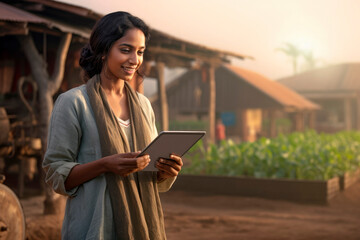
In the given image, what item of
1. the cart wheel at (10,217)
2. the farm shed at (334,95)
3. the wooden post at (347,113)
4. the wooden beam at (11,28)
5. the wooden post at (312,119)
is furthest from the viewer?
the wooden post at (312,119)

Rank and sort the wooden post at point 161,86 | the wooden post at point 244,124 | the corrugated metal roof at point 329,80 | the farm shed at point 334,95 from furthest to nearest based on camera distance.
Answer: the corrugated metal roof at point 329,80 < the farm shed at point 334,95 < the wooden post at point 244,124 < the wooden post at point 161,86

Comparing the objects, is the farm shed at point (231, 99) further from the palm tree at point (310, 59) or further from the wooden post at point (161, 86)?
the palm tree at point (310, 59)

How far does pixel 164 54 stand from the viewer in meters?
12.8

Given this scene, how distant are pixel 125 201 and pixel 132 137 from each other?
0.98ft

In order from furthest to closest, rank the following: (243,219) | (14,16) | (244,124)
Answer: (244,124) → (243,219) → (14,16)

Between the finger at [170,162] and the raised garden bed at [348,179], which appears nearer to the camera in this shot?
the finger at [170,162]

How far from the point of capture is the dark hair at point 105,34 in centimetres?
215

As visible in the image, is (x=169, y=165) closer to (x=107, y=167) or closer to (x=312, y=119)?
(x=107, y=167)

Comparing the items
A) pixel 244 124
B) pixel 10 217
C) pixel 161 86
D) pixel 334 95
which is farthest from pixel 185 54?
pixel 334 95

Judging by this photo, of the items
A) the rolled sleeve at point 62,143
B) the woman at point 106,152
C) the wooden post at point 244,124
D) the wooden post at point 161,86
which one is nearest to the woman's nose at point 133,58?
the woman at point 106,152

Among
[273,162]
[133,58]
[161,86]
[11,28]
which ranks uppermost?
[11,28]

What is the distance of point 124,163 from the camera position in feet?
6.51

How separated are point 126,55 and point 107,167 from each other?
19.8 inches

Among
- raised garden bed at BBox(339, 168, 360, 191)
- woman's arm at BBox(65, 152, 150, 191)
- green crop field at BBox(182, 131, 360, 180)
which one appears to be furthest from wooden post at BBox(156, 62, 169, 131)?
woman's arm at BBox(65, 152, 150, 191)
